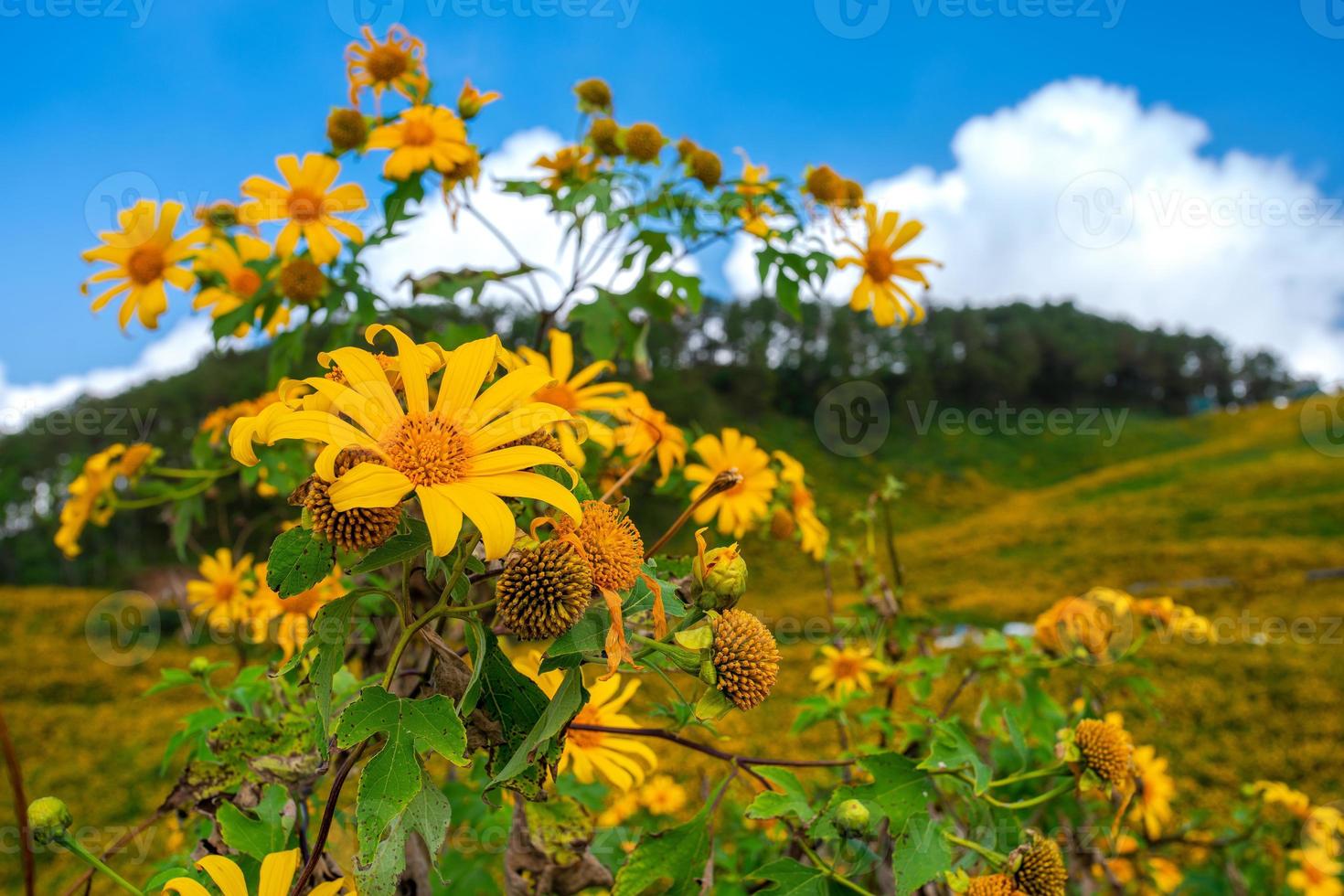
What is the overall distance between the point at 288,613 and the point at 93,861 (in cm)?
98

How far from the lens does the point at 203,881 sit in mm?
922

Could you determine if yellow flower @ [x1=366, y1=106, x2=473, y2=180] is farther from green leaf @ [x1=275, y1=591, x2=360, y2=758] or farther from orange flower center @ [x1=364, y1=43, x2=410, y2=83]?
green leaf @ [x1=275, y1=591, x2=360, y2=758]

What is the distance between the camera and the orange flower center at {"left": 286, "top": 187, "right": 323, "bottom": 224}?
5.88ft

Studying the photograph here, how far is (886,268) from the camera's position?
6.66 ft

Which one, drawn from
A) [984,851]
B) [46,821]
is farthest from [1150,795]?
[46,821]

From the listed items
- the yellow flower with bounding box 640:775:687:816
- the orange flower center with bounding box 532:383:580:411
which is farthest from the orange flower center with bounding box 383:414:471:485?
the yellow flower with bounding box 640:775:687:816

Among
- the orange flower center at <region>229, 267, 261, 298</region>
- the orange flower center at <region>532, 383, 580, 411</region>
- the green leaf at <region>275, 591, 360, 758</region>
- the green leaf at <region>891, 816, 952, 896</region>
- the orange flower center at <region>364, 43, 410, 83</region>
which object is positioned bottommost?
the green leaf at <region>891, 816, 952, 896</region>

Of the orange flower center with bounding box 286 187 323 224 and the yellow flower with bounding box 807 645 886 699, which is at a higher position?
the orange flower center with bounding box 286 187 323 224

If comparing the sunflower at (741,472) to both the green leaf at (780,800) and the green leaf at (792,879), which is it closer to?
the green leaf at (780,800)

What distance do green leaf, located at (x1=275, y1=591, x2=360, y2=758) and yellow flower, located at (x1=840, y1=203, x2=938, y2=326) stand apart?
4.98 ft

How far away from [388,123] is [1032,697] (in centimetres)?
→ 207

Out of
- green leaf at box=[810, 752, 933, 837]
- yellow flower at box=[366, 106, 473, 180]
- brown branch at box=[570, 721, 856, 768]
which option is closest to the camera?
brown branch at box=[570, 721, 856, 768]

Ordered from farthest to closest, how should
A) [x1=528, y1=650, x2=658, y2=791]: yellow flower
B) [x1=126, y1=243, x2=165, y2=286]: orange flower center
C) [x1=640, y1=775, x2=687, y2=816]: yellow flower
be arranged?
[x1=640, y1=775, x2=687, y2=816]: yellow flower → [x1=126, y1=243, x2=165, y2=286]: orange flower center → [x1=528, y1=650, x2=658, y2=791]: yellow flower

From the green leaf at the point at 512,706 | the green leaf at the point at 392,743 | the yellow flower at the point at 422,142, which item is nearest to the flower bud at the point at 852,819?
the green leaf at the point at 512,706
